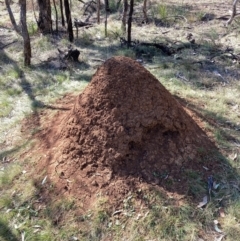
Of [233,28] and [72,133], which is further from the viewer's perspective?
[233,28]

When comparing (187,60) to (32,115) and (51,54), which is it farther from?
(32,115)

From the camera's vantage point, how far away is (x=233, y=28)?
6895 millimetres

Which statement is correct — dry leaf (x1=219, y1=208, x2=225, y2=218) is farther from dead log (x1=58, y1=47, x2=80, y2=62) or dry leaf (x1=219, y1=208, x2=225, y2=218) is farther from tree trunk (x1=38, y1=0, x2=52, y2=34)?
tree trunk (x1=38, y1=0, x2=52, y2=34)

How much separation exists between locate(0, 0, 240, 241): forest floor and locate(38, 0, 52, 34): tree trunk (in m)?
0.22

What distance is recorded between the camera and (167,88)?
4.77 meters

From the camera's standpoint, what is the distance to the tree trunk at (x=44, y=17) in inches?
271

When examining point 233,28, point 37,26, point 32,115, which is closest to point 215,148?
Answer: point 32,115

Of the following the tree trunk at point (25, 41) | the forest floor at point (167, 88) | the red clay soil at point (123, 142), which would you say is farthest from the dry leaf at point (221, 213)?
the tree trunk at point (25, 41)

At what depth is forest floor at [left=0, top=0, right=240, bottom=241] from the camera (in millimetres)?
2658

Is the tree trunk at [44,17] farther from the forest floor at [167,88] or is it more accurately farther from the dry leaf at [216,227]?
the dry leaf at [216,227]

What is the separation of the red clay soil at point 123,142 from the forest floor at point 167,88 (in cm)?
7

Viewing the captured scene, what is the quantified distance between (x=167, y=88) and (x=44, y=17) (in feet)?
11.8

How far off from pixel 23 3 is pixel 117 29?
2.36m

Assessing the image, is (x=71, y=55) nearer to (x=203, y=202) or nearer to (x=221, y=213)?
(x=203, y=202)
